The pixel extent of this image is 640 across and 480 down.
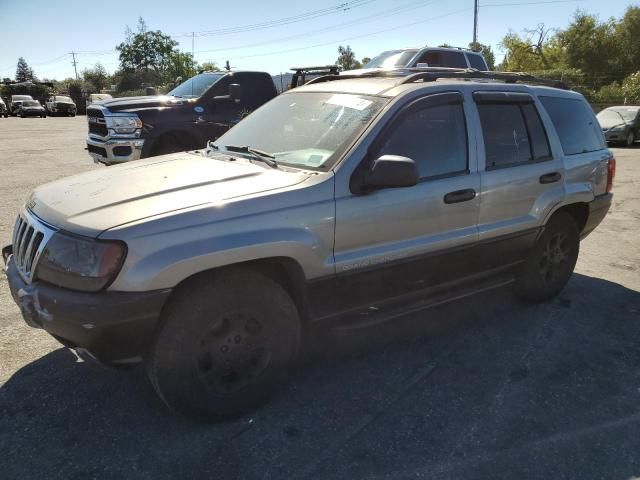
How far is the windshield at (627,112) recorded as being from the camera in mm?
18516

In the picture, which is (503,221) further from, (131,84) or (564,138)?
(131,84)

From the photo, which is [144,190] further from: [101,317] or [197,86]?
[197,86]

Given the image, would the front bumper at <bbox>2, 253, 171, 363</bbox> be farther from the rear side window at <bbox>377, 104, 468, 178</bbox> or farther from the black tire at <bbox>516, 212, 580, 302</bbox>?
the black tire at <bbox>516, 212, 580, 302</bbox>

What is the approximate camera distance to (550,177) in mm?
4086

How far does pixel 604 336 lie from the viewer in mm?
3939

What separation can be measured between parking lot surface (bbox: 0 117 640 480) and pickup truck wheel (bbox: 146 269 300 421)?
171 millimetres

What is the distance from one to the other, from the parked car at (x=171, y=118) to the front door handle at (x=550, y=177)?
5.42m

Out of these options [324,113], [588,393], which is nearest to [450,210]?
[324,113]

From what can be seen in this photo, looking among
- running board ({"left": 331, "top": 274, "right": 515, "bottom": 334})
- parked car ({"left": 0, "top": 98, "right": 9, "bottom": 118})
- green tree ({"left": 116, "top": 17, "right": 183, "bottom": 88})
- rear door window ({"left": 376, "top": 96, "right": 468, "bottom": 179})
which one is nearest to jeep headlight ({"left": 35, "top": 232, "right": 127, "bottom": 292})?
running board ({"left": 331, "top": 274, "right": 515, "bottom": 334})

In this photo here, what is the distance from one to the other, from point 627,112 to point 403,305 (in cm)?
1958

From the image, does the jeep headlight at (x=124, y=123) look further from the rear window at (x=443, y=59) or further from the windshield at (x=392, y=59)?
the rear window at (x=443, y=59)

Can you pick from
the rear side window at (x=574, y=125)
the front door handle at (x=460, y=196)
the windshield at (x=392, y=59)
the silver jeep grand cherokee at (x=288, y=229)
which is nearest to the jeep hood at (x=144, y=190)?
the silver jeep grand cherokee at (x=288, y=229)

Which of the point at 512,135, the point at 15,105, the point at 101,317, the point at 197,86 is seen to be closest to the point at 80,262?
the point at 101,317

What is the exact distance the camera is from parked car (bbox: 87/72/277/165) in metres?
7.88
